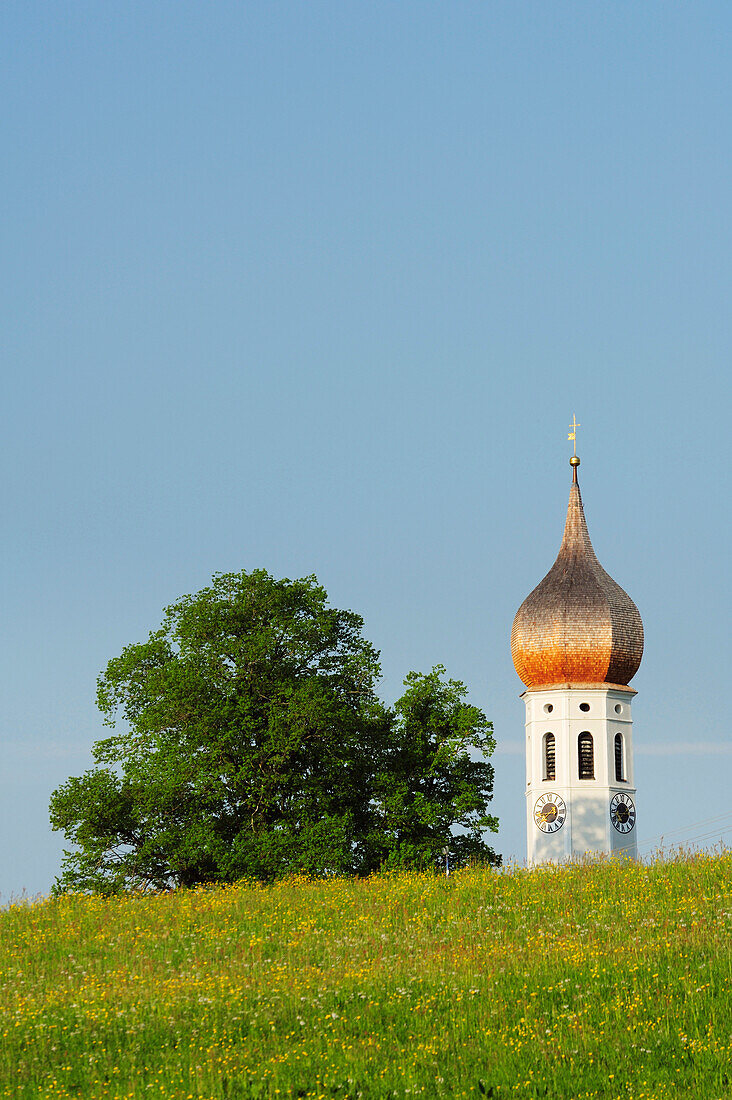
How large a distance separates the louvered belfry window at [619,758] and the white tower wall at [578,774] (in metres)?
0.11

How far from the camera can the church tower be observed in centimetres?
5844

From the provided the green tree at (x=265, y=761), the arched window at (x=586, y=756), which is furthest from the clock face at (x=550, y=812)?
the green tree at (x=265, y=761)

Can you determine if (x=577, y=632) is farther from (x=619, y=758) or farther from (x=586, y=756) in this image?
(x=619, y=758)

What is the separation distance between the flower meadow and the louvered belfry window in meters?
33.2

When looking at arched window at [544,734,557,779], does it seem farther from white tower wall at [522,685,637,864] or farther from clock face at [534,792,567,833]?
clock face at [534,792,567,833]

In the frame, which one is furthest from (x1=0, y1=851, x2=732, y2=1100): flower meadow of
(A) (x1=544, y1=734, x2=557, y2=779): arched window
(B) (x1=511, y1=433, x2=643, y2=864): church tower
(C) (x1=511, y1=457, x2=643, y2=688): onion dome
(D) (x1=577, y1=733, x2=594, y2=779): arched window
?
(C) (x1=511, y1=457, x2=643, y2=688): onion dome

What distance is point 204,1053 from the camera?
1562cm

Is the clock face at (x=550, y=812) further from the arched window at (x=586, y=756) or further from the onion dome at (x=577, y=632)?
the onion dome at (x=577, y=632)

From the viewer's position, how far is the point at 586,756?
59469 millimetres

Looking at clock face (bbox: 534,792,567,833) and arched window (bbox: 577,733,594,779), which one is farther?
arched window (bbox: 577,733,594,779)

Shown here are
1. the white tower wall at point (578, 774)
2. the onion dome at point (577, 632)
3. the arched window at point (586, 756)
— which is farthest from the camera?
the onion dome at point (577, 632)

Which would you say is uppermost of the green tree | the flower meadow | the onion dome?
the onion dome

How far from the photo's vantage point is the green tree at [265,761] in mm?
39531

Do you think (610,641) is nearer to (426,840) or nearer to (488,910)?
(426,840)
